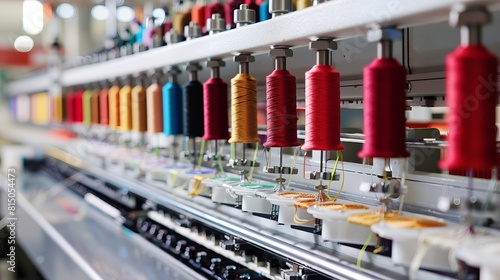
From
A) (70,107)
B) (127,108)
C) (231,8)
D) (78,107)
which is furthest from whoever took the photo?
(70,107)

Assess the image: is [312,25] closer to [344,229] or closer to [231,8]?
[344,229]

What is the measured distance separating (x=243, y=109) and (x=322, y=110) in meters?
0.32

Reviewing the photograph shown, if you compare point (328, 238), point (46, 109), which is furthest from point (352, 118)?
point (46, 109)

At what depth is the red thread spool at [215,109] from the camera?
1.52m

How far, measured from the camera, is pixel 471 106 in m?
0.74

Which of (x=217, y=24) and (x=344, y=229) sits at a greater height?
(x=217, y=24)

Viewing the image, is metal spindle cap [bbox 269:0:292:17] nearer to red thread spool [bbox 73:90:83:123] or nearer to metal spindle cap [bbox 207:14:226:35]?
metal spindle cap [bbox 207:14:226:35]

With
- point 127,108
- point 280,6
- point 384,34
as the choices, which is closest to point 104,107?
point 127,108

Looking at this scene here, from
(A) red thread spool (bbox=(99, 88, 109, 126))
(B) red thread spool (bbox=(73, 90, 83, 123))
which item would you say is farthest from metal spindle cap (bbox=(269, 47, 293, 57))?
(B) red thread spool (bbox=(73, 90, 83, 123))

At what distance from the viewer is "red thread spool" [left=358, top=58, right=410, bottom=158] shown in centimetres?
89

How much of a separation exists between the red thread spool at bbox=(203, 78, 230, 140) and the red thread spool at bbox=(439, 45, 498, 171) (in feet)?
2.76

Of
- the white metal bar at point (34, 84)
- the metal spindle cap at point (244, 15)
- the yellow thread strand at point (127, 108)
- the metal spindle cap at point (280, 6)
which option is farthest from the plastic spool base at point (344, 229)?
the white metal bar at point (34, 84)

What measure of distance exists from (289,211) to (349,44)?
1.35 ft

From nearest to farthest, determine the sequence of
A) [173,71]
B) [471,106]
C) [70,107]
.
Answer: [471,106] → [173,71] → [70,107]
